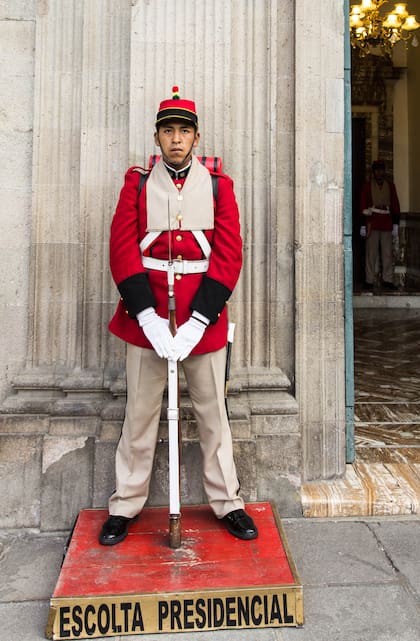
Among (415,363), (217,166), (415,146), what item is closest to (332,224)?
(217,166)

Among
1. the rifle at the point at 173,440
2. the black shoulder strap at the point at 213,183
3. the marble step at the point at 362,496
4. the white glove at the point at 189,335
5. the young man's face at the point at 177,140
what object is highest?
the young man's face at the point at 177,140

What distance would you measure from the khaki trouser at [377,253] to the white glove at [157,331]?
1147 centimetres

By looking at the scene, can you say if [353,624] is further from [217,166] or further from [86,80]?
[86,80]

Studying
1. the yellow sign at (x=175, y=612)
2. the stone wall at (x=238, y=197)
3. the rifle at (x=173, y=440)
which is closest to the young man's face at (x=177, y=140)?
the rifle at (x=173, y=440)

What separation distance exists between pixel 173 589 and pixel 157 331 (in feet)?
3.70

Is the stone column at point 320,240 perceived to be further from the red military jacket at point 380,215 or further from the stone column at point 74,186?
the red military jacket at point 380,215

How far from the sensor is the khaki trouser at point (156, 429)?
3.43m

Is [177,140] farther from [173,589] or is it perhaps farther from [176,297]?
[173,589]

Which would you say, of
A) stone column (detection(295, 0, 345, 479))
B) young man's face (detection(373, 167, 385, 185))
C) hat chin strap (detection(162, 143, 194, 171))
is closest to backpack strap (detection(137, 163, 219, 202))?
hat chin strap (detection(162, 143, 194, 171))

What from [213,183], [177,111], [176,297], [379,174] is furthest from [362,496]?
[379,174]

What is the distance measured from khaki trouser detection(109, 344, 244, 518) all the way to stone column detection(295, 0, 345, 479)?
33.2 inches

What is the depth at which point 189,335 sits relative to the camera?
3205 mm

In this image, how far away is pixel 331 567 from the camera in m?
3.34

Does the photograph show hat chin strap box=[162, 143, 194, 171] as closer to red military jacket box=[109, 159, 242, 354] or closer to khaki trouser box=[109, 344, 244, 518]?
red military jacket box=[109, 159, 242, 354]
